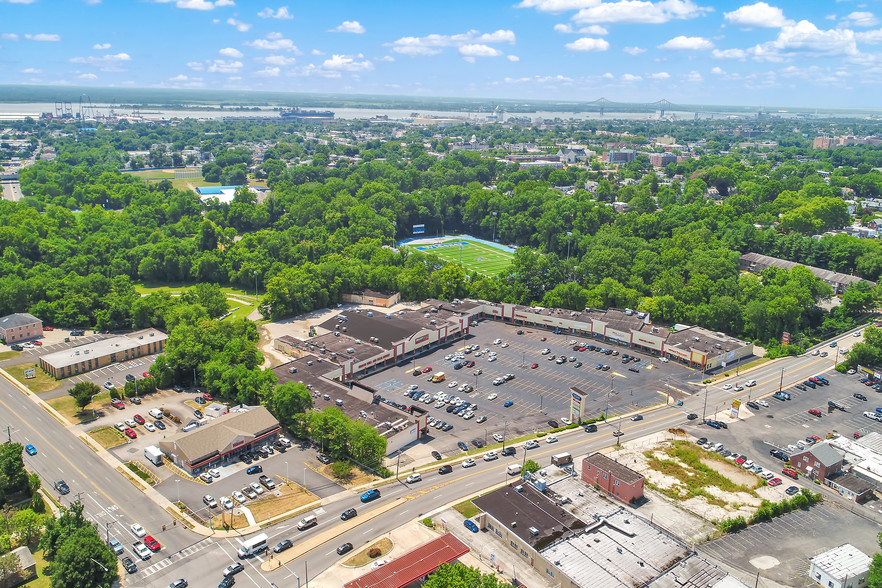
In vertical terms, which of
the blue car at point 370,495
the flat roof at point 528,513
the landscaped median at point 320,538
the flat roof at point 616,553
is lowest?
the landscaped median at point 320,538

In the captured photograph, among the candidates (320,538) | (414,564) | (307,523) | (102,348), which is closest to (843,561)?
(414,564)

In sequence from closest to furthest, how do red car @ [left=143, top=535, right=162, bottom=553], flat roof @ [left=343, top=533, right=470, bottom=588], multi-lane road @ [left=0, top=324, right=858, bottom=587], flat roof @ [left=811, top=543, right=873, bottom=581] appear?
flat roof @ [left=343, top=533, right=470, bottom=588] < flat roof @ [left=811, top=543, right=873, bottom=581] < multi-lane road @ [left=0, top=324, right=858, bottom=587] < red car @ [left=143, top=535, right=162, bottom=553]

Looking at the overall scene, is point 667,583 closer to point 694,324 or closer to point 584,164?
point 694,324

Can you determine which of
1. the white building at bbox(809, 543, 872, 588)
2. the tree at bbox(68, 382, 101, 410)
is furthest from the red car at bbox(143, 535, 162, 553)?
the white building at bbox(809, 543, 872, 588)

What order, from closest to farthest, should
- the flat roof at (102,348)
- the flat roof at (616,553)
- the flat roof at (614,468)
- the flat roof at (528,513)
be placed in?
the flat roof at (616,553)
the flat roof at (528,513)
the flat roof at (614,468)
the flat roof at (102,348)

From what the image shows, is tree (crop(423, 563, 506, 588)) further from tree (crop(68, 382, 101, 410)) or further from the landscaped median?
tree (crop(68, 382, 101, 410))

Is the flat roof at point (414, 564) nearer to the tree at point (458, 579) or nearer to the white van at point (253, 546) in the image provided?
the tree at point (458, 579)

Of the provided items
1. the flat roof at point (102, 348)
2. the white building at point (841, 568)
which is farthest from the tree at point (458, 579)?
the flat roof at point (102, 348)
